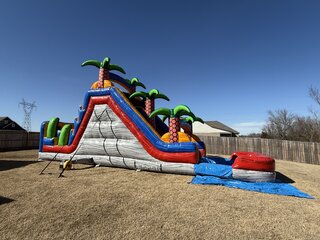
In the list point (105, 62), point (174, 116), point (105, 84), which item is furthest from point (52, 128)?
point (174, 116)

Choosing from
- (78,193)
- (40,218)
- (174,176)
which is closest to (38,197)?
(78,193)

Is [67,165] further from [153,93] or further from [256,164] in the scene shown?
[256,164]

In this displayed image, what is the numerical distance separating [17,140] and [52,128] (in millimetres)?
11735

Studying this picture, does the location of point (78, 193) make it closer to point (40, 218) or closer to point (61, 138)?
point (40, 218)

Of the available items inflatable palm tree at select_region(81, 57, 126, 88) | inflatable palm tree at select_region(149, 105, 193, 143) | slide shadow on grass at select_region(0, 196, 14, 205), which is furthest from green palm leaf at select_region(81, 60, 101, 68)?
slide shadow on grass at select_region(0, 196, 14, 205)

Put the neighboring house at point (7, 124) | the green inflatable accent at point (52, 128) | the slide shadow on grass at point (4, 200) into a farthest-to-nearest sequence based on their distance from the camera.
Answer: the neighboring house at point (7, 124) → the green inflatable accent at point (52, 128) → the slide shadow on grass at point (4, 200)

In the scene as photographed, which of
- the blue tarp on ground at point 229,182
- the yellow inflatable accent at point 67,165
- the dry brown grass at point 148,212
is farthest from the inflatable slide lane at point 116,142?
the dry brown grass at point 148,212

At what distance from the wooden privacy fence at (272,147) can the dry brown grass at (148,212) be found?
337 inches

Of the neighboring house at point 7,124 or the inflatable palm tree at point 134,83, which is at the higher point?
the inflatable palm tree at point 134,83

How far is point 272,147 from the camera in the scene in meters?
14.9

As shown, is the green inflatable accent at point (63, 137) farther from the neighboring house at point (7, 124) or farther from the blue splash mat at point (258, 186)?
the neighboring house at point (7, 124)

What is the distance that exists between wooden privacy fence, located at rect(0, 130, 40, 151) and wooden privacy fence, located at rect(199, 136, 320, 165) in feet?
63.4

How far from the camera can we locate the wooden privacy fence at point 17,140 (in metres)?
17.7

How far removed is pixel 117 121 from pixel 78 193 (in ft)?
13.6
